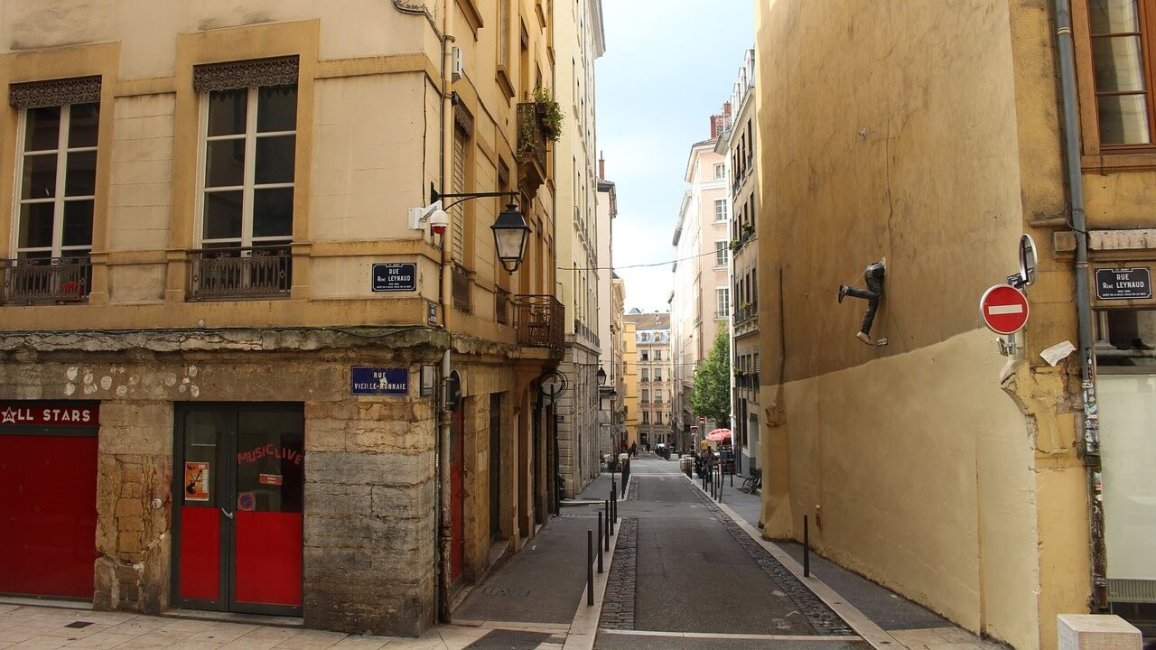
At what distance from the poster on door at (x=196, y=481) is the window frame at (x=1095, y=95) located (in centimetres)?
930

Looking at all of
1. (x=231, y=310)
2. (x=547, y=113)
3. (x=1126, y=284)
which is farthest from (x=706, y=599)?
(x=547, y=113)

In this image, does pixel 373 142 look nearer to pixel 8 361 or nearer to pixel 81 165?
pixel 81 165

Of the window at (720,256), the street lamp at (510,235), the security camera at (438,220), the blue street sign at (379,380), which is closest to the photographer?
the blue street sign at (379,380)

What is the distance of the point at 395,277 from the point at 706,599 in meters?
5.73

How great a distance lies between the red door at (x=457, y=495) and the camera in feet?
31.1

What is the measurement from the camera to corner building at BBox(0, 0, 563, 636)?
755 centimetres

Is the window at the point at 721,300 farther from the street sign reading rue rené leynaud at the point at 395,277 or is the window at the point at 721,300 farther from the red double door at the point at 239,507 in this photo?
the red double door at the point at 239,507

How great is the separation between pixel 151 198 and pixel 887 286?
365 inches

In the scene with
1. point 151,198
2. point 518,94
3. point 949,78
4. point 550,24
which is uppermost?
point 550,24

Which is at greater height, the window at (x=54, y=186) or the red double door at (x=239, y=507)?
the window at (x=54, y=186)

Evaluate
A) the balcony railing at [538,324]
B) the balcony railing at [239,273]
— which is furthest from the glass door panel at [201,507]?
the balcony railing at [538,324]

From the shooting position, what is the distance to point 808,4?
13898mm

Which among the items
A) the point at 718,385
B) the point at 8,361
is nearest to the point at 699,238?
the point at 718,385

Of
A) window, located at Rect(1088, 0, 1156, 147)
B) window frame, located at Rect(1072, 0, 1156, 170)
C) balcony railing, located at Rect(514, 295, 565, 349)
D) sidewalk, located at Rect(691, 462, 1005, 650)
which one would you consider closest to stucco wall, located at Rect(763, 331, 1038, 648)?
sidewalk, located at Rect(691, 462, 1005, 650)
